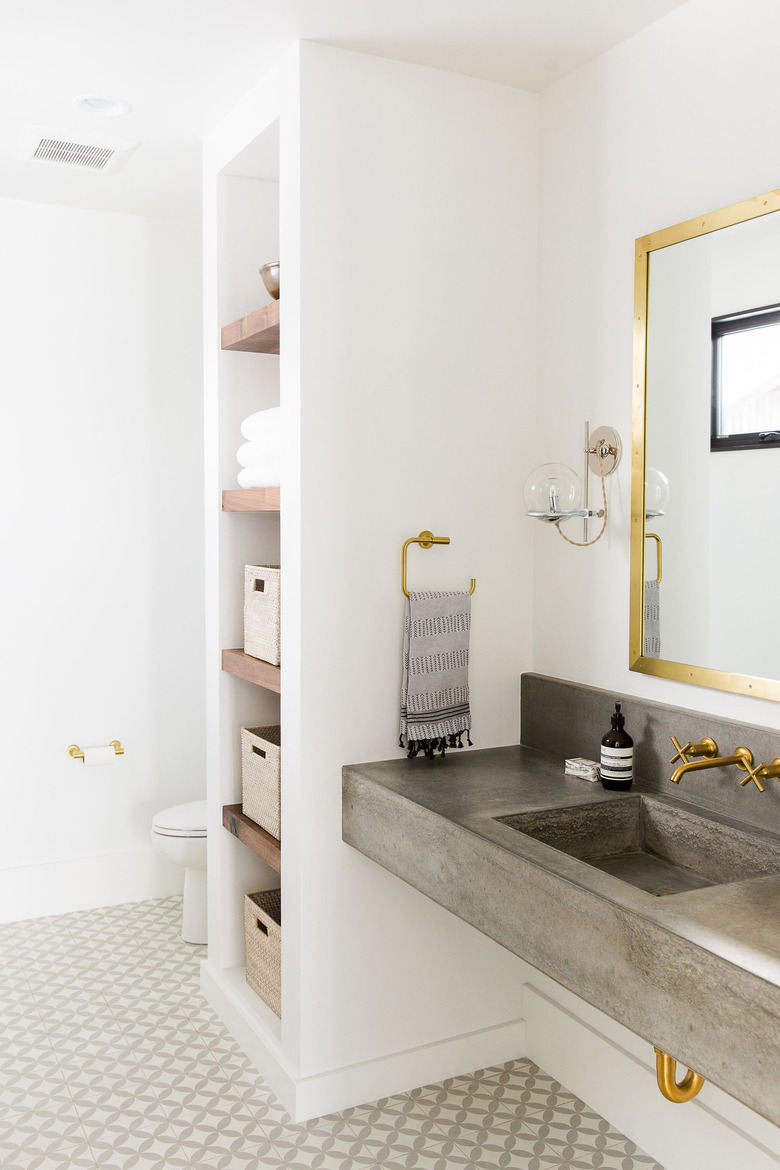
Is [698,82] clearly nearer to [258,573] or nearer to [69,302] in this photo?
[258,573]

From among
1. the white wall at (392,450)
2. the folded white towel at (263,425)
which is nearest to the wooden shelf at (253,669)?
the white wall at (392,450)

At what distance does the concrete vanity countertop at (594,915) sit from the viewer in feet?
4.11

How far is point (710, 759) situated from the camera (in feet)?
6.10

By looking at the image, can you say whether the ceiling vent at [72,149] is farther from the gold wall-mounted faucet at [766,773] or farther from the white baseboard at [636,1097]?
the white baseboard at [636,1097]

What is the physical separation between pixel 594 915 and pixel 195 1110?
136 centimetres

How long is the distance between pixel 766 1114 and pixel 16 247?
3.40 meters

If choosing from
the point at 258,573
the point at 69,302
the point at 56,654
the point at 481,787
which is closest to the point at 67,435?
the point at 69,302

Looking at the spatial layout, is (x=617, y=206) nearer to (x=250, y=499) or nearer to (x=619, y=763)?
(x=250, y=499)

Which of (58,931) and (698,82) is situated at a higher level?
(698,82)

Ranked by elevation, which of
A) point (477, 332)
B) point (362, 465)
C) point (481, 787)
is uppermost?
point (477, 332)

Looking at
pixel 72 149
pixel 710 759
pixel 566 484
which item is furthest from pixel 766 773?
pixel 72 149

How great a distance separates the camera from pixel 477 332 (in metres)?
2.47

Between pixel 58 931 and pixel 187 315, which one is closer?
pixel 58 931

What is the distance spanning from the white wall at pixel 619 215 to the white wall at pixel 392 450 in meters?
0.09
